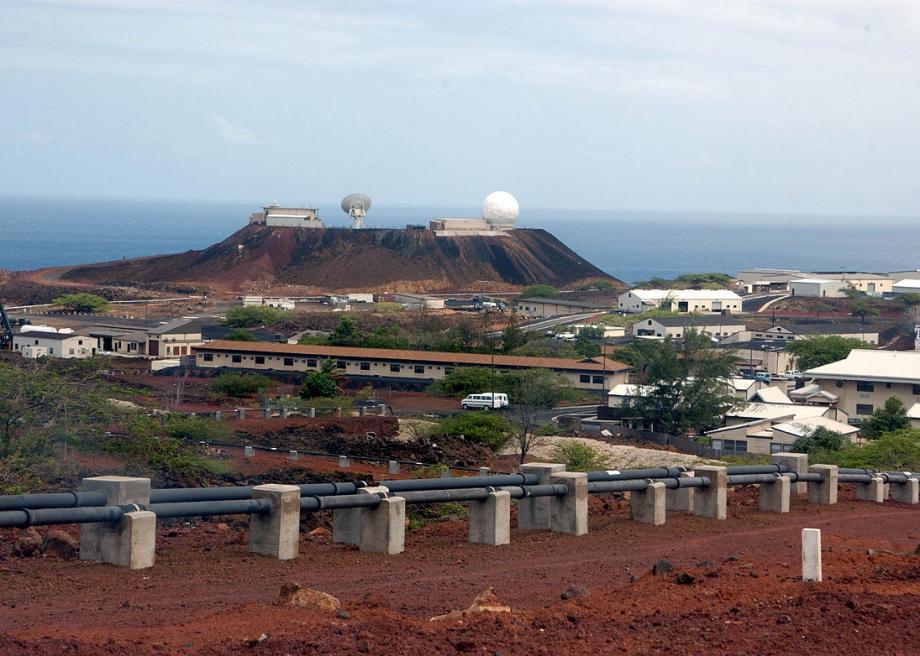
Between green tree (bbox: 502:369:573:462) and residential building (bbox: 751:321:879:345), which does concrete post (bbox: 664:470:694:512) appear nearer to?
green tree (bbox: 502:369:573:462)

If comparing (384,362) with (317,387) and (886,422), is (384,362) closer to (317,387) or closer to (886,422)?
(317,387)

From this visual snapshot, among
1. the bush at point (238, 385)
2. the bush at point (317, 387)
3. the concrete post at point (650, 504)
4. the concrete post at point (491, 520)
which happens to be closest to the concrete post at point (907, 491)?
the concrete post at point (650, 504)

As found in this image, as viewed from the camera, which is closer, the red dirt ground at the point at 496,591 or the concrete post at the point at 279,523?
the red dirt ground at the point at 496,591

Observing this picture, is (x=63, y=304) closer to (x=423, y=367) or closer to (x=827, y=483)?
(x=423, y=367)

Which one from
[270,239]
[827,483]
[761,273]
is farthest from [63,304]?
[827,483]

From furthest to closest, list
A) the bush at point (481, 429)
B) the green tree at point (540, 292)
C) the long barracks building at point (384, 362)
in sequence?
the green tree at point (540, 292) < the long barracks building at point (384, 362) < the bush at point (481, 429)

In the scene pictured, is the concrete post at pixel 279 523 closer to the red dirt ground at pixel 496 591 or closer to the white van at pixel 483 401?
the red dirt ground at pixel 496 591
